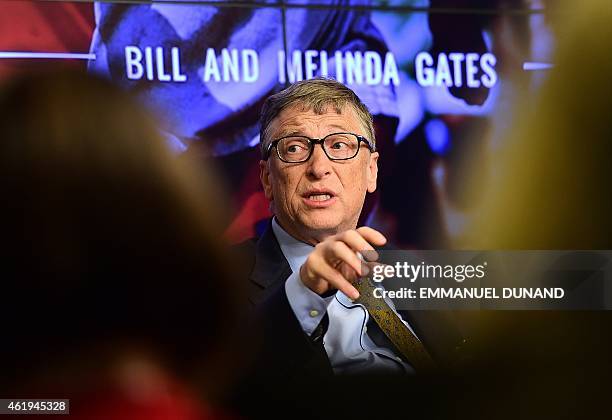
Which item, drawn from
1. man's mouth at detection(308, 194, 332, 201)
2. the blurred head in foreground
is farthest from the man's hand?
the blurred head in foreground

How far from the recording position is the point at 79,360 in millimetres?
1024

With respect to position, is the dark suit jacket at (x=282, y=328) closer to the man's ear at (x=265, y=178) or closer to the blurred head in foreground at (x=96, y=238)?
the man's ear at (x=265, y=178)

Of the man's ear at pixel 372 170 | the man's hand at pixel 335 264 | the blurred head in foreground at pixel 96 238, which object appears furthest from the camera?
the man's ear at pixel 372 170

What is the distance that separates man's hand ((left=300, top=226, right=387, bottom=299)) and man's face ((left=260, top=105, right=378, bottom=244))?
0.23ft

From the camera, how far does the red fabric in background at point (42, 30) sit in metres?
2.04

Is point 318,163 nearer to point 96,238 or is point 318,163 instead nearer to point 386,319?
point 386,319

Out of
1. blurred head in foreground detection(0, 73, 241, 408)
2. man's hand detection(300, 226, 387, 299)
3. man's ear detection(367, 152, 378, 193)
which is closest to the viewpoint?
blurred head in foreground detection(0, 73, 241, 408)

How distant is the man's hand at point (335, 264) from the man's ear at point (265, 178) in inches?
7.4

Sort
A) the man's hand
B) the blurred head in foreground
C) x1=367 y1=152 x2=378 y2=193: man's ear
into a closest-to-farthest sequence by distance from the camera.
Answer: the blurred head in foreground → the man's hand → x1=367 y1=152 x2=378 y2=193: man's ear

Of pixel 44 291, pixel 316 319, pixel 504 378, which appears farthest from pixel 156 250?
pixel 504 378

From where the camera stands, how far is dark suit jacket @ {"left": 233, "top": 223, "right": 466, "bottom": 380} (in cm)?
203

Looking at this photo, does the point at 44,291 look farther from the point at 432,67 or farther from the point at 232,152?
the point at 432,67

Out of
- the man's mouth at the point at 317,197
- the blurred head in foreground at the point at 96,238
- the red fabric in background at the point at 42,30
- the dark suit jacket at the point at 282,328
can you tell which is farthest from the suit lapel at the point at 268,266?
the blurred head in foreground at the point at 96,238
